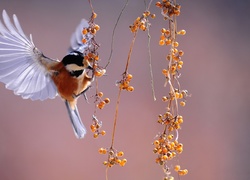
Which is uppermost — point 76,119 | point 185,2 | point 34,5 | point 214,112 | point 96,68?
point 185,2

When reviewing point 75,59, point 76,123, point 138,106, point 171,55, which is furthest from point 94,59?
point 138,106

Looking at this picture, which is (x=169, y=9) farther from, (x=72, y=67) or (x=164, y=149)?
(x=72, y=67)

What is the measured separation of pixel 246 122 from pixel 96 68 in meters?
1.81

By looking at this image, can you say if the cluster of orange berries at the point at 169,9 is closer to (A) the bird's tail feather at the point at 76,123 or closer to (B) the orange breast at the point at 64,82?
(B) the orange breast at the point at 64,82

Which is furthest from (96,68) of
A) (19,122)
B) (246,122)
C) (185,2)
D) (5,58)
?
(246,122)

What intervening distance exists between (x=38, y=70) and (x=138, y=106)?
1.04m

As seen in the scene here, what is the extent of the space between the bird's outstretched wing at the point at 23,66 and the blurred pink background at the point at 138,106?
2.33 ft

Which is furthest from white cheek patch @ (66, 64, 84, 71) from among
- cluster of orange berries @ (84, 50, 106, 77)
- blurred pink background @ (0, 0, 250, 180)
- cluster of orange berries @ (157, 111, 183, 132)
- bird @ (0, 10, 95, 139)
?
blurred pink background @ (0, 0, 250, 180)

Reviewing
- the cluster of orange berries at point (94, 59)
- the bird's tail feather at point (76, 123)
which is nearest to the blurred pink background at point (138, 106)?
the bird's tail feather at point (76, 123)

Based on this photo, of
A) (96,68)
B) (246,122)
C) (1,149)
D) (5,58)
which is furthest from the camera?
(246,122)

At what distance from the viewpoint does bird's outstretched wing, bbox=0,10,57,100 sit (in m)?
1.20

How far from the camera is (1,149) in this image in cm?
218

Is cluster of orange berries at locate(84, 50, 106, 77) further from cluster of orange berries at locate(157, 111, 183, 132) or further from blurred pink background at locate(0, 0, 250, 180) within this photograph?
blurred pink background at locate(0, 0, 250, 180)

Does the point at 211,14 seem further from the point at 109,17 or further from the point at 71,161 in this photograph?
the point at 71,161
